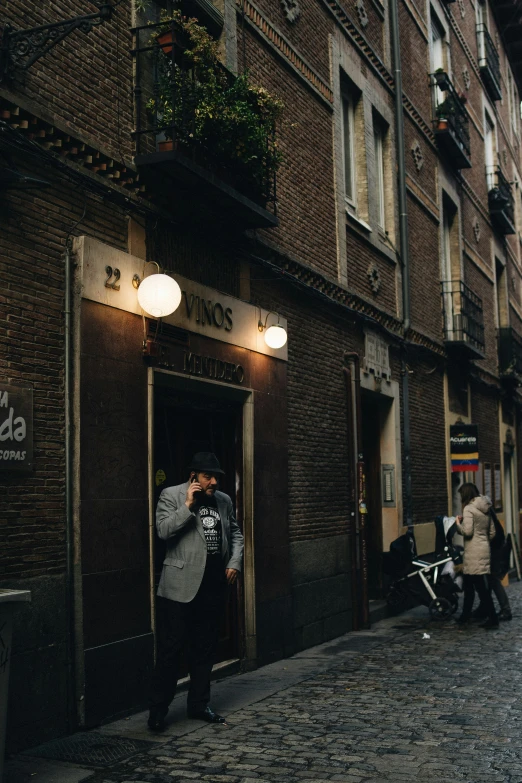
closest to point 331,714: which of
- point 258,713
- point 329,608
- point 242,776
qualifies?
point 258,713

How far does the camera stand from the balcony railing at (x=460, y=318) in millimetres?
18234

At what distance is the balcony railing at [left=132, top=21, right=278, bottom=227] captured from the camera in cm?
792

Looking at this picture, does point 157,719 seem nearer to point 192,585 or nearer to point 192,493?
point 192,585

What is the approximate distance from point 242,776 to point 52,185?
4093 mm

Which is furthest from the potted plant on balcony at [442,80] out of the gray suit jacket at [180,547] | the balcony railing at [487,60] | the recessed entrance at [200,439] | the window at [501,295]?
the gray suit jacket at [180,547]

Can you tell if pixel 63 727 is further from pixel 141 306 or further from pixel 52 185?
pixel 52 185

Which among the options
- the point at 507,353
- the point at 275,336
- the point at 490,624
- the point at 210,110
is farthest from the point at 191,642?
the point at 507,353

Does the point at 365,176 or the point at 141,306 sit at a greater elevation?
the point at 365,176

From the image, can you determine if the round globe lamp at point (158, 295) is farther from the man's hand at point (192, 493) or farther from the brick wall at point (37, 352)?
the man's hand at point (192, 493)

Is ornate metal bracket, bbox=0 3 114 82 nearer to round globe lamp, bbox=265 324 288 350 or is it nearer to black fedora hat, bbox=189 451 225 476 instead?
black fedora hat, bbox=189 451 225 476

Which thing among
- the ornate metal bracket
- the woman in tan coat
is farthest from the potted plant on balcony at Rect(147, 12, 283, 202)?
the woman in tan coat

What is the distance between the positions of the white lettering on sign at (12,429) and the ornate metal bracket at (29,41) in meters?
2.24

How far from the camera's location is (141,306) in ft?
25.1

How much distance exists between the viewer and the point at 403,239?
15.6 metres
